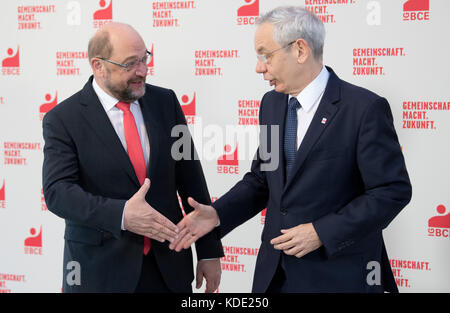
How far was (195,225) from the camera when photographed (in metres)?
2.21

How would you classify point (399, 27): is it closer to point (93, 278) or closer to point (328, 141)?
point (328, 141)

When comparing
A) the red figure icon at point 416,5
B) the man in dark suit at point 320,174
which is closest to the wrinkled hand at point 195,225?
the man in dark suit at point 320,174

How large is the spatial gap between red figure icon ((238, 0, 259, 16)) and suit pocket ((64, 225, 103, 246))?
5.70 ft

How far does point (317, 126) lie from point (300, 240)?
432mm

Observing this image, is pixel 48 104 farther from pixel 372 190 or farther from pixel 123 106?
pixel 372 190

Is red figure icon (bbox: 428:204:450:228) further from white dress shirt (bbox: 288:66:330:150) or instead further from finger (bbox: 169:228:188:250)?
finger (bbox: 169:228:188:250)

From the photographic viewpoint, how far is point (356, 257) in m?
1.96

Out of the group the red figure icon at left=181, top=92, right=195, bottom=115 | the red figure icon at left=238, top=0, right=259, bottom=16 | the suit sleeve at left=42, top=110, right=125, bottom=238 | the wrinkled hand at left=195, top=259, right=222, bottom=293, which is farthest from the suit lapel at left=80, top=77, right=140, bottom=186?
the red figure icon at left=238, top=0, right=259, bottom=16

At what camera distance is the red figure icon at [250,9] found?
319 centimetres

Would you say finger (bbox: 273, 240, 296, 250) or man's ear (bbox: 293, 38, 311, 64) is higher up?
man's ear (bbox: 293, 38, 311, 64)

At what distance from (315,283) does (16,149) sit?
2.75 meters

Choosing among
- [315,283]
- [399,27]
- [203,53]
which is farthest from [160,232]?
[399,27]

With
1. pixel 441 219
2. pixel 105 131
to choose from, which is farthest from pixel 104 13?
pixel 441 219

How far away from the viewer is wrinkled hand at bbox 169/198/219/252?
2.19 metres
